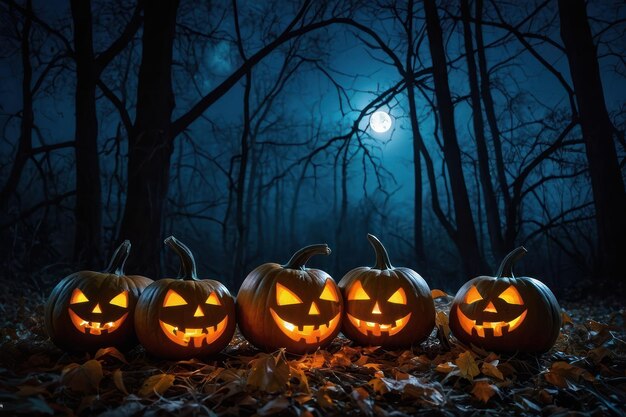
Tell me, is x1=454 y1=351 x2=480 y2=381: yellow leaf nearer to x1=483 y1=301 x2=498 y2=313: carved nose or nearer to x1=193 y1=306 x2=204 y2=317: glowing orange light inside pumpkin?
x1=483 y1=301 x2=498 y2=313: carved nose

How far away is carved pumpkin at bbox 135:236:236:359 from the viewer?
2006 mm

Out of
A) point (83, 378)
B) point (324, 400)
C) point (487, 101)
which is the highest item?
point (487, 101)

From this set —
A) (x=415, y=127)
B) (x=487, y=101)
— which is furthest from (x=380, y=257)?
(x=487, y=101)

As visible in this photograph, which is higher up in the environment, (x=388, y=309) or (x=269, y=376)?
(x=388, y=309)

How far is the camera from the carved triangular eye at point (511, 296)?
2.19m

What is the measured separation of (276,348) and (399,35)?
6522 millimetres

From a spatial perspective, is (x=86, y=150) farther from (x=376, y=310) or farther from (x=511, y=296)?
(x=511, y=296)

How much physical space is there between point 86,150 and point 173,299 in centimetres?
388

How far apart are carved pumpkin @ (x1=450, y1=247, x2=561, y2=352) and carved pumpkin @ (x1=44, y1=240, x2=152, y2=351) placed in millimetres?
1745

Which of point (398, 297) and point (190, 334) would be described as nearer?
point (190, 334)

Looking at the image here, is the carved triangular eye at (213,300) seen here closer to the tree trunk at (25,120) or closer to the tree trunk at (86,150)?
the tree trunk at (86,150)

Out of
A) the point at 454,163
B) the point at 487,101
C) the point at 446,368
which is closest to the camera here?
the point at 446,368

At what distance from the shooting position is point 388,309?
7.30 ft

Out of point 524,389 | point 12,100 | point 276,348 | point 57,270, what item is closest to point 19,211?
point 57,270
